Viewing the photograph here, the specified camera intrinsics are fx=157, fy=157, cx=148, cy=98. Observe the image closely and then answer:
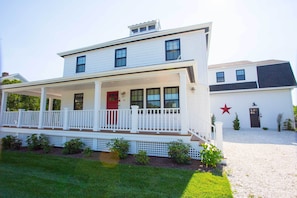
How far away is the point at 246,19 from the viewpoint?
8125 mm

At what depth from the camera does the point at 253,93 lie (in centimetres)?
1525

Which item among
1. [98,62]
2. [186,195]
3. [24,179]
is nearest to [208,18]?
[98,62]

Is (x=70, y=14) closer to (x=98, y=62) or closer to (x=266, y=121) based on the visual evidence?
(x=98, y=62)

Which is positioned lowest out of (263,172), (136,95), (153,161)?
(263,172)

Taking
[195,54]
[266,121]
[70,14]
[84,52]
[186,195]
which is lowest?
[186,195]

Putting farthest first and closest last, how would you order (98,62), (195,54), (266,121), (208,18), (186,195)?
(266,121) → (98,62) → (208,18) → (195,54) → (186,195)

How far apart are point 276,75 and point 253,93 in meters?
3.00

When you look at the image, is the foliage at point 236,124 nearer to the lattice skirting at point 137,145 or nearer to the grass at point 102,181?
the lattice skirting at point 137,145

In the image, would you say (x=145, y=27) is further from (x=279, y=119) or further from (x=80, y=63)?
(x=279, y=119)

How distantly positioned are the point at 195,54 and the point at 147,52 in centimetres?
292

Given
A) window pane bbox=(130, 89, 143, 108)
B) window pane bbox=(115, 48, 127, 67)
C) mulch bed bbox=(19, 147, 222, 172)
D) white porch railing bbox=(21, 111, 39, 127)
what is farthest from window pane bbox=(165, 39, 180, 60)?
white porch railing bbox=(21, 111, 39, 127)

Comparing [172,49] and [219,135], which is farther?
[172,49]

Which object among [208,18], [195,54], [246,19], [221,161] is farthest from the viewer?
[208,18]

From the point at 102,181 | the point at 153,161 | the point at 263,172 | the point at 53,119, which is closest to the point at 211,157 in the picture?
the point at 263,172
